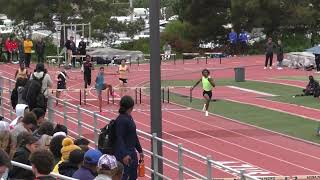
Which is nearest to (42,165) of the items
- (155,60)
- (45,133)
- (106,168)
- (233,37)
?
(106,168)

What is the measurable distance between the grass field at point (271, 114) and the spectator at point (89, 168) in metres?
17.1

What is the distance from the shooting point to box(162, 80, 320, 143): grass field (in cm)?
2736

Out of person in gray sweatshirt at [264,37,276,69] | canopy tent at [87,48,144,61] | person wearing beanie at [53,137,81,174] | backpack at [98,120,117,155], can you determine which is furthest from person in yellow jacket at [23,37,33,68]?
person wearing beanie at [53,137,81,174]

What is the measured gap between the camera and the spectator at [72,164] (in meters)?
9.02

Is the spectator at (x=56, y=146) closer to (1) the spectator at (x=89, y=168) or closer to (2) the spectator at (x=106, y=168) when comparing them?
(1) the spectator at (x=89, y=168)

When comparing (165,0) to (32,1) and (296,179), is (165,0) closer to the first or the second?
(32,1)

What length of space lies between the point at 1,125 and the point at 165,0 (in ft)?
313

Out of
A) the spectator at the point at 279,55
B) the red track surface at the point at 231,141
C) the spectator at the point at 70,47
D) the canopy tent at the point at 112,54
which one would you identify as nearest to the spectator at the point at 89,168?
the red track surface at the point at 231,141

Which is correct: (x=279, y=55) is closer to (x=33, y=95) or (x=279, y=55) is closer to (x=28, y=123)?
(x=33, y=95)

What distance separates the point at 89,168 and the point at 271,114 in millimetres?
22978

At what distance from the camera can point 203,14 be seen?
204ft

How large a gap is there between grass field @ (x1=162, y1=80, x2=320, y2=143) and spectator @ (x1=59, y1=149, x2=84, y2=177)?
16751 millimetres

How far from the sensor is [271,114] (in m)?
31.2

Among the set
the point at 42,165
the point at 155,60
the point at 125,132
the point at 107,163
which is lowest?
the point at 125,132
